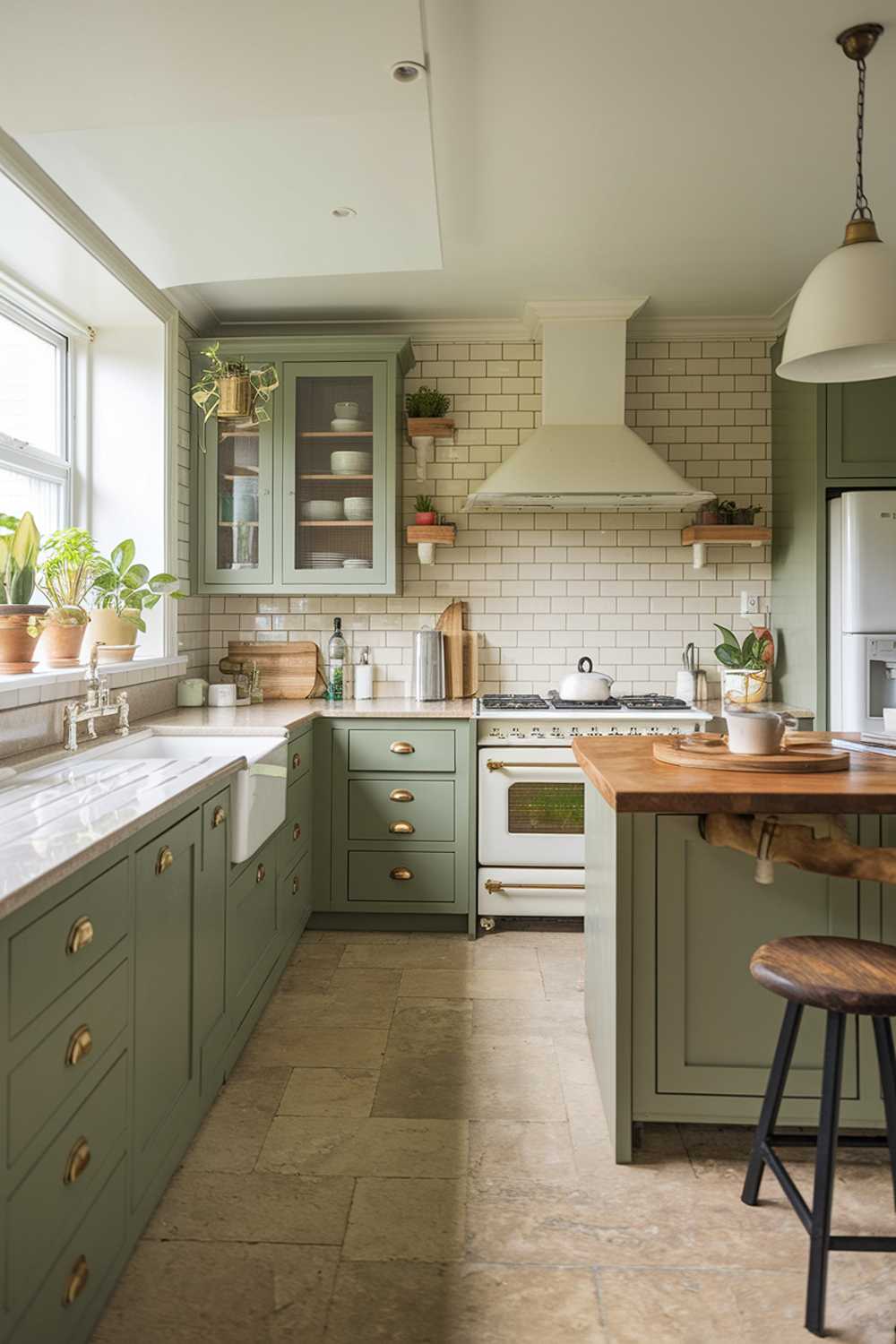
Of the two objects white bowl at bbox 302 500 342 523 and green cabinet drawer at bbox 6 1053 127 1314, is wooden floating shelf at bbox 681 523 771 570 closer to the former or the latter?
white bowl at bbox 302 500 342 523

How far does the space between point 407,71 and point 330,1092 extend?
Answer: 8.39ft

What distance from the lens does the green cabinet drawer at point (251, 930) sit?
8.72ft

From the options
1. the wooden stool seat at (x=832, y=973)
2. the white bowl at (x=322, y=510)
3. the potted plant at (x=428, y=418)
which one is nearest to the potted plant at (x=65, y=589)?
the white bowl at (x=322, y=510)

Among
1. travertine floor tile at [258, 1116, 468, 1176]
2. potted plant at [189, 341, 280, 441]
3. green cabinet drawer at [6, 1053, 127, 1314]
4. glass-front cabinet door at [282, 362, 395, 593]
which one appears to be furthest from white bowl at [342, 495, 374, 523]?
green cabinet drawer at [6, 1053, 127, 1314]

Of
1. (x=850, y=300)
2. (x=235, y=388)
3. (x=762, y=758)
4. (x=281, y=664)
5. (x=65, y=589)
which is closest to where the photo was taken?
(x=850, y=300)

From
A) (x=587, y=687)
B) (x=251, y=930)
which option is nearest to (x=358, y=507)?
(x=587, y=687)

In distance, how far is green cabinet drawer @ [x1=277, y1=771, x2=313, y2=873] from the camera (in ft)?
11.2

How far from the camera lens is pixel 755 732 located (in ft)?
7.70

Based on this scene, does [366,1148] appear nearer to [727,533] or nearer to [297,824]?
[297,824]

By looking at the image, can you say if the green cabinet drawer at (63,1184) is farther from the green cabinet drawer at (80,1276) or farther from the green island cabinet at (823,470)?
the green island cabinet at (823,470)

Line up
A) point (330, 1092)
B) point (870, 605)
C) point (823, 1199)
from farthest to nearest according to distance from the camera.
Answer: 1. point (870, 605)
2. point (330, 1092)
3. point (823, 1199)

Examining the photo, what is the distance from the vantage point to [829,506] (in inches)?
157

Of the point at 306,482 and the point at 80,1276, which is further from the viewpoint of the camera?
the point at 306,482

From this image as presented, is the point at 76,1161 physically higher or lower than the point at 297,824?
lower
